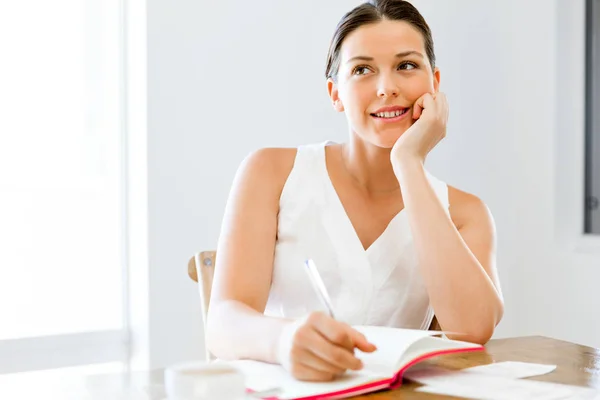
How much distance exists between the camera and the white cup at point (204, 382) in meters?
0.68

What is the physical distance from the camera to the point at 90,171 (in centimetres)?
284

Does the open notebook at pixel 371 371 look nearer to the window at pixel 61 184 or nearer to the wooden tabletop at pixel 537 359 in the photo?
the wooden tabletop at pixel 537 359

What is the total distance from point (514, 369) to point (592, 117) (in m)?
2.36

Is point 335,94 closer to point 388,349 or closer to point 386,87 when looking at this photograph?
point 386,87

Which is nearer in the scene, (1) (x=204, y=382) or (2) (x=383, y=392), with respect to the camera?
(1) (x=204, y=382)

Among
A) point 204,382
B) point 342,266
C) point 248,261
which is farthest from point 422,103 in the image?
point 204,382

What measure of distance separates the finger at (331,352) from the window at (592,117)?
2533 millimetres

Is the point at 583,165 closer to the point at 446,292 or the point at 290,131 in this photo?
the point at 290,131

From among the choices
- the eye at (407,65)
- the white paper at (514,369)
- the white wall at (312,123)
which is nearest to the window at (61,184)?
the white wall at (312,123)

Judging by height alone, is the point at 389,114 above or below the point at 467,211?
above

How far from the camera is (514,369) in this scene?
3.43 ft

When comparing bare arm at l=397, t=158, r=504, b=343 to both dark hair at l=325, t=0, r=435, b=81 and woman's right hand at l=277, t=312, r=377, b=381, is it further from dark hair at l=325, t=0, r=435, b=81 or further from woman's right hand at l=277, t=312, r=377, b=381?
woman's right hand at l=277, t=312, r=377, b=381

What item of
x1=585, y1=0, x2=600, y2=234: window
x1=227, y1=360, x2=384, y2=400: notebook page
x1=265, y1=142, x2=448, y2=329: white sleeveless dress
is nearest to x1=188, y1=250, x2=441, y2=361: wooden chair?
x1=265, y1=142, x2=448, y2=329: white sleeveless dress

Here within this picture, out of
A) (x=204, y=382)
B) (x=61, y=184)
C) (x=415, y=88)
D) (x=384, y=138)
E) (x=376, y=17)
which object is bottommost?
(x=204, y=382)
